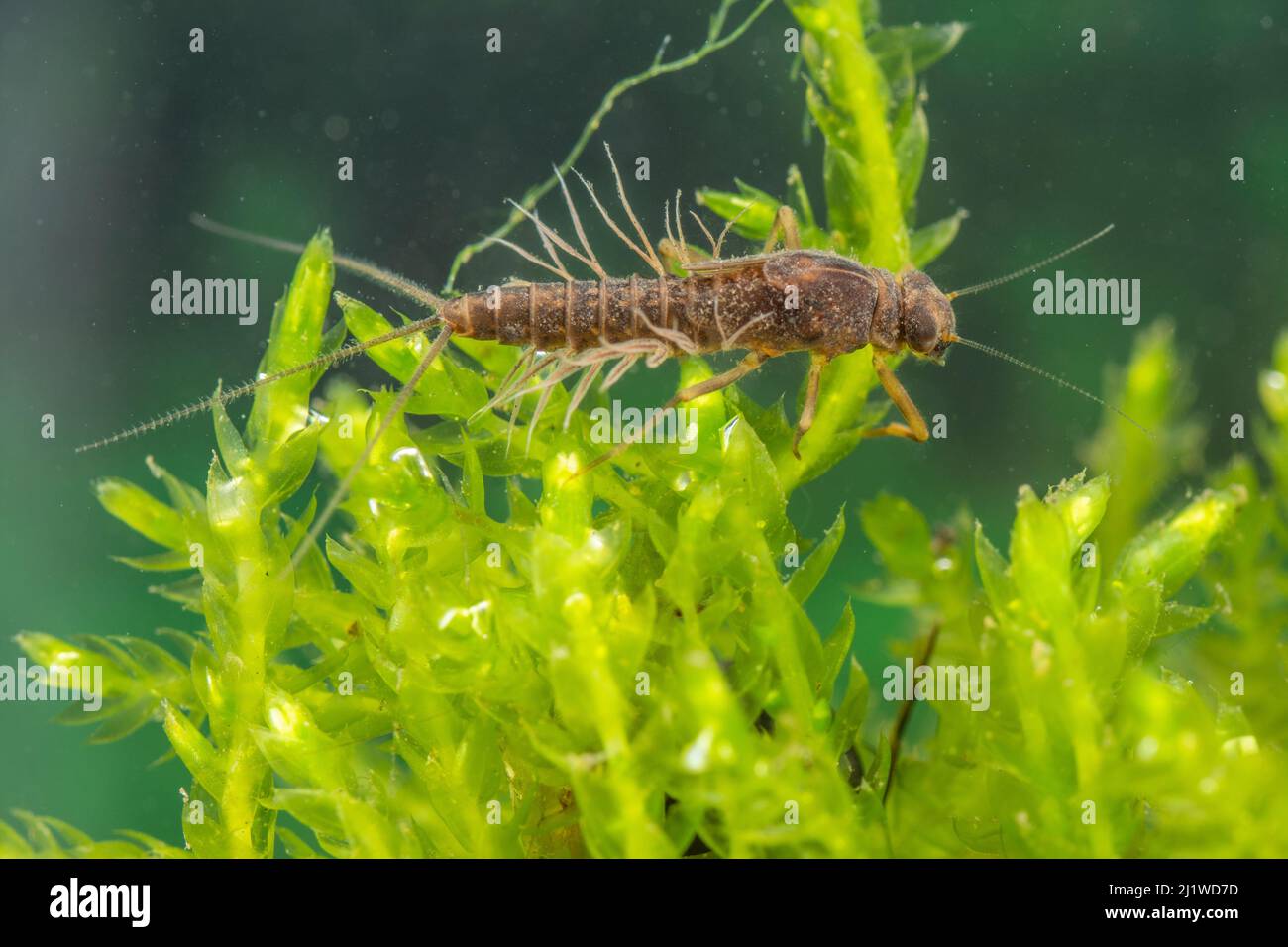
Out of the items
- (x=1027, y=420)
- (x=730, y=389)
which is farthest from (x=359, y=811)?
(x=1027, y=420)

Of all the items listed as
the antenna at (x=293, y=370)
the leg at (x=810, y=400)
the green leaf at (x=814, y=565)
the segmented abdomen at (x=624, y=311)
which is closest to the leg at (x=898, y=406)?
the leg at (x=810, y=400)

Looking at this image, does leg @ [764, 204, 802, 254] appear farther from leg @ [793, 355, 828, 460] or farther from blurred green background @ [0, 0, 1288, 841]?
blurred green background @ [0, 0, 1288, 841]

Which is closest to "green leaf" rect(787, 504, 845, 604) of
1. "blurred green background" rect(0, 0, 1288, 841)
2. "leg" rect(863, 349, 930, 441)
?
"leg" rect(863, 349, 930, 441)

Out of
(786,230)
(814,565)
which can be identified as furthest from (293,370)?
(786,230)

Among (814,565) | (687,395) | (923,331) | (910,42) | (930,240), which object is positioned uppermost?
(910,42)

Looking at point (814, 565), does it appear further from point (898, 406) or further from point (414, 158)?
point (414, 158)

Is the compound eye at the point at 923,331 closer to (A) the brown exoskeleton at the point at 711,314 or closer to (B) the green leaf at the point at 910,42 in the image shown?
(A) the brown exoskeleton at the point at 711,314

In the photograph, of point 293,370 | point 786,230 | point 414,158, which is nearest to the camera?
point 293,370
